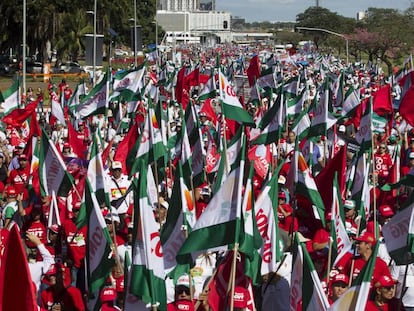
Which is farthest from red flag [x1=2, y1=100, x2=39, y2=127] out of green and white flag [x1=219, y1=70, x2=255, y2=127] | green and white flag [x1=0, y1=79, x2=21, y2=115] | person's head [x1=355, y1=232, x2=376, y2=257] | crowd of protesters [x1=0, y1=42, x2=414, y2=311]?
person's head [x1=355, y1=232, x2=376, y2=257]

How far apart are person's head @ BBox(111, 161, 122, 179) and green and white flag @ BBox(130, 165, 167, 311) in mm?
5324

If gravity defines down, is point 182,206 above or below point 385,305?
above

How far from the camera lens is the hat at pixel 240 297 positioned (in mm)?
7043

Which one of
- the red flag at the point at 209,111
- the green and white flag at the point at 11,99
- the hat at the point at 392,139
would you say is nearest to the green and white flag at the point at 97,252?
the red flag at the point at 209,111

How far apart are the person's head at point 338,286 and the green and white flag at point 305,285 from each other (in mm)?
498

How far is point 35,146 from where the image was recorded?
12633 mm

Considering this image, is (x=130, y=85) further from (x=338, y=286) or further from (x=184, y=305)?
(x=338, y=286)

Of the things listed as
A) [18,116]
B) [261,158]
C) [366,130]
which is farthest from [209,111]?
[366,130]

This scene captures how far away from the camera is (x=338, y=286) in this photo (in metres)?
6.96

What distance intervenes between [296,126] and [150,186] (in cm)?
528

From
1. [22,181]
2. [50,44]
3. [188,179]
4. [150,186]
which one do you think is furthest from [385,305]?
[50,44]

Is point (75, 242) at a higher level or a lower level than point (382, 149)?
lower

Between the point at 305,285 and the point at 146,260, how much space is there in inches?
44.4

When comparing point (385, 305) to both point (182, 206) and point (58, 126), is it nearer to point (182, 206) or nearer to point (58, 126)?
point (182, 206)
